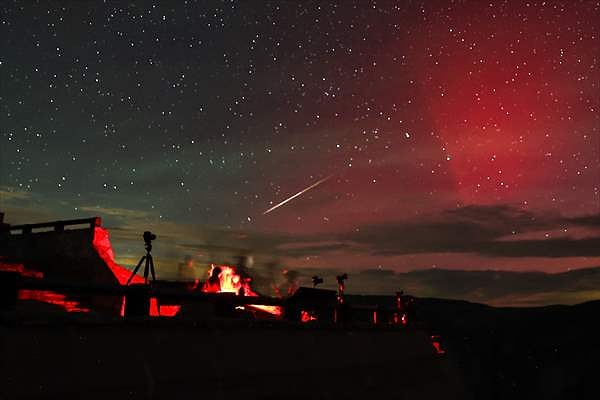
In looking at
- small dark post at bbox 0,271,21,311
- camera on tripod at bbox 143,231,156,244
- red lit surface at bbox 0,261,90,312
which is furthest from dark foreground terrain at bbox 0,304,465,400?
red lit surface at bbox 0,261,90,312

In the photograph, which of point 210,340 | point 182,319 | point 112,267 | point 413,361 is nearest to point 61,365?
point 182,319

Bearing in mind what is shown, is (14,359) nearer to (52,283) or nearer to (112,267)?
(52,283)

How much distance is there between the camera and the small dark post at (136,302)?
768cm

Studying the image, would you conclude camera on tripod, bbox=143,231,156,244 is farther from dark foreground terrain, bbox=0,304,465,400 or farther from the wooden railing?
the wooden railing

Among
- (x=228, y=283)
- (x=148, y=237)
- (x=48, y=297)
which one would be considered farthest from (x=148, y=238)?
(x=228, y=283)

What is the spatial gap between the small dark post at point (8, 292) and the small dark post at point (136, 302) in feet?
5.48

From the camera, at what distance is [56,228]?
2291cm

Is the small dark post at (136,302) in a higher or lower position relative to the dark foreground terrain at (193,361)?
higher

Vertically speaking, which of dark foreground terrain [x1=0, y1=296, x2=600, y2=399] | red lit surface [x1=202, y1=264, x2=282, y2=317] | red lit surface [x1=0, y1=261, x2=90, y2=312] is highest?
red lit surface [x1=202, y1=264, x2=282, y2=317]

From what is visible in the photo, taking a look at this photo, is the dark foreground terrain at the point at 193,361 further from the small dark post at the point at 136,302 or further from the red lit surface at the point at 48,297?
the red lit surface at the point at 48,297

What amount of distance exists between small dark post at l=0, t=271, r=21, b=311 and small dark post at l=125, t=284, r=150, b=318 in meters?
1.67

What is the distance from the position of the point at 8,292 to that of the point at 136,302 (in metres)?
1.83

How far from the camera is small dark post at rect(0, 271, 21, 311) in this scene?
6.15 m

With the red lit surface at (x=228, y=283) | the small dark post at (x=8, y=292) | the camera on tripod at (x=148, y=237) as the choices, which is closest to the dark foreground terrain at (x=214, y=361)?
the small dark post at (x=8, y=292)
